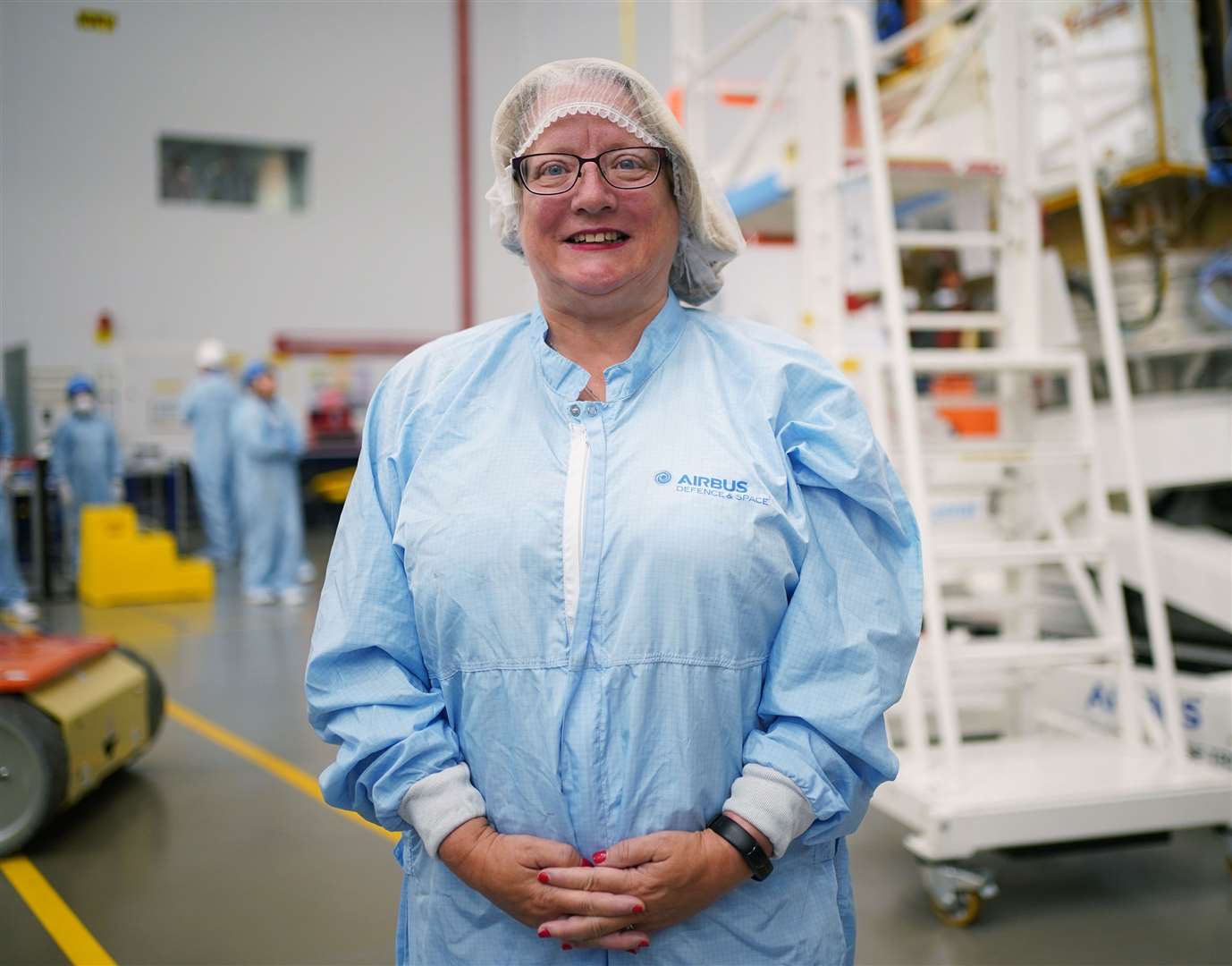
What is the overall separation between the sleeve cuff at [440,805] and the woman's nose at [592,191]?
2.53ft

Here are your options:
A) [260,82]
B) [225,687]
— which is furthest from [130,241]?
[225,687]

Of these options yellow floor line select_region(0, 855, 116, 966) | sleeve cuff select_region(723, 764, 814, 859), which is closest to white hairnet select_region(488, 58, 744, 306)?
sleeve cuff select_region(723, 764, 814, 859)

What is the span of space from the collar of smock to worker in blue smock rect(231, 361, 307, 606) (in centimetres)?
745

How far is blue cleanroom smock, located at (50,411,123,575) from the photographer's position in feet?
31.3

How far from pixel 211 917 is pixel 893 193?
138 inches

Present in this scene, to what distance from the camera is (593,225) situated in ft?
4.72

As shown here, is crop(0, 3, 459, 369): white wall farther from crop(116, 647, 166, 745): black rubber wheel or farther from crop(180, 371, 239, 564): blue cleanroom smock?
crop(116, 647, 166, 745): black rubber wheel

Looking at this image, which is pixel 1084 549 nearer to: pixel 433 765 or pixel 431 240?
pixel 433 765

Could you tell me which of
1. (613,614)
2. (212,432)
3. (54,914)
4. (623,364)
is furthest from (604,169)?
(212,432)

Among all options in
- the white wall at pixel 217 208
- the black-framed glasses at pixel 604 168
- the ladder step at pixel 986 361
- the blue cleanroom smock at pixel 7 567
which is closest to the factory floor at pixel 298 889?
the ladder step at pixel 986 361

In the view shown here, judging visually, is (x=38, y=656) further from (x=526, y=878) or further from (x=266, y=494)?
(x=266, y=494)

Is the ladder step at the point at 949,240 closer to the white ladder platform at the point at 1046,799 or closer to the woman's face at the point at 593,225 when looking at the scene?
the white ladder platform at the point at 1046,799

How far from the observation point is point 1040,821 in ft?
9.50

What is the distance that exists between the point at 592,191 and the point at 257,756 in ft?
12.5
